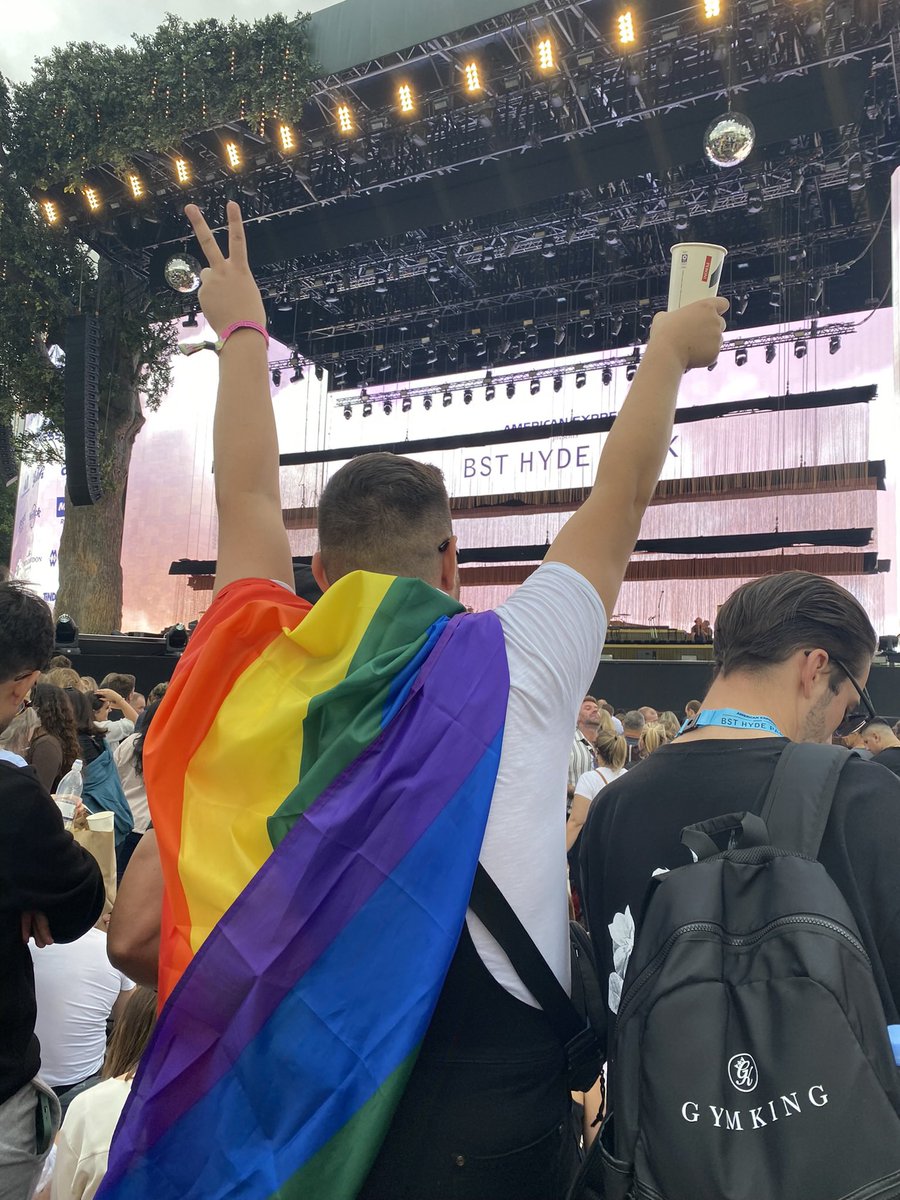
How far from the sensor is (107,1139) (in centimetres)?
147

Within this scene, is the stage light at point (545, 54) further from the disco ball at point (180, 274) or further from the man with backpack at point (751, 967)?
the man with backpack at point (751, 967)

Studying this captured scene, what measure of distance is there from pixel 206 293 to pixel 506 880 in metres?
0.89

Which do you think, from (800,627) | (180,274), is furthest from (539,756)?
(180,274)

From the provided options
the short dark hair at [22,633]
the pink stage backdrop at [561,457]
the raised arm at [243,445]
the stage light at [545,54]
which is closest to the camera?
the raised arm at [243,445]

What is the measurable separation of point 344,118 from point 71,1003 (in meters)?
Result: 9.28

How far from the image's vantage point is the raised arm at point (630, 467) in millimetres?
894

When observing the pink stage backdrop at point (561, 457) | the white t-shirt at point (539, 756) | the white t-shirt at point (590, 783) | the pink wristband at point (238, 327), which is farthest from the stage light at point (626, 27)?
the white t-shirt at point (539, 756)

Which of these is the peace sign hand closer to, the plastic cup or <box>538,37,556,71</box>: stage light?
the plastic cup

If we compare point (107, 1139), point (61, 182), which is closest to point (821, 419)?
point (61, 182)

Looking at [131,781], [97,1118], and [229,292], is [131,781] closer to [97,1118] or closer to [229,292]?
[97,1118]

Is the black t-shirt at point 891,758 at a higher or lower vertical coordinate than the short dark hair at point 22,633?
lower

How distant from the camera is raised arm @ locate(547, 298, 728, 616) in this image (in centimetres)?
89

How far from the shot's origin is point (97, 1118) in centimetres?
149

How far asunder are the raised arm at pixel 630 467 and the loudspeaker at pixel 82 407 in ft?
30.9
